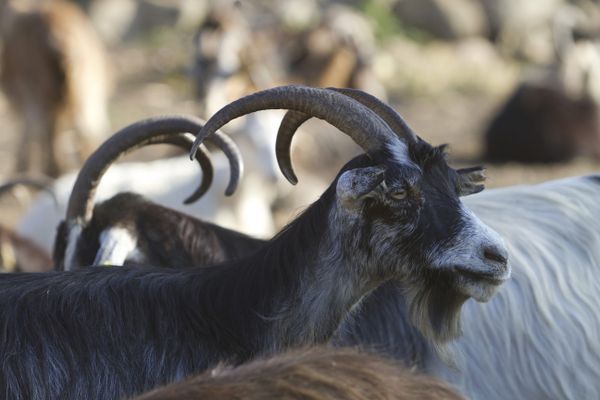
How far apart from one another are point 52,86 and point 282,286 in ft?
28.8

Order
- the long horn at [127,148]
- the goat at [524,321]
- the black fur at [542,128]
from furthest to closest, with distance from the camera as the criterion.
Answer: the black fur at [542,128] < the long horn at [127,148] < the goat at [524,321]

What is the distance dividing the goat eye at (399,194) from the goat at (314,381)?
114 cm

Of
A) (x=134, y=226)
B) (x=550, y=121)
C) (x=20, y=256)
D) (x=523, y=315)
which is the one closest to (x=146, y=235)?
(x=134, y=226)

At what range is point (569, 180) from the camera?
5.63m

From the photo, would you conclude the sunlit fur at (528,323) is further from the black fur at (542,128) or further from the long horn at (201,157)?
the black fur at (542,128)

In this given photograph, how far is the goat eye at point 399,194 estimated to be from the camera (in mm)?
4133

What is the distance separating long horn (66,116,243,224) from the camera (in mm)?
5156

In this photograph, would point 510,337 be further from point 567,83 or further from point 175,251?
point 567,83

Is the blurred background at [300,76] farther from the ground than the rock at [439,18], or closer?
closer

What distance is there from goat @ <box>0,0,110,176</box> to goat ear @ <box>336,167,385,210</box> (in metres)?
8.58

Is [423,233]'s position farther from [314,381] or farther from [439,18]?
[439,18]

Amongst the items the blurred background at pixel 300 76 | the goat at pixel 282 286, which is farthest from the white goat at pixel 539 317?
the blurred background at pixel 300 76

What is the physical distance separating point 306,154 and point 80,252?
8.75 m

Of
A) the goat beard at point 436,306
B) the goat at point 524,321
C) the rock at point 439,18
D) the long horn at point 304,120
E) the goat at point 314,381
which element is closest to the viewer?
the goat at point 314,381
